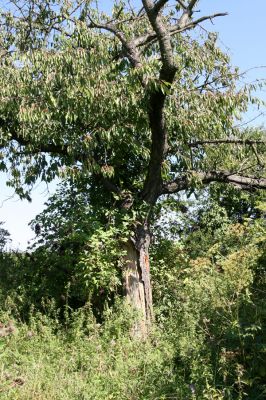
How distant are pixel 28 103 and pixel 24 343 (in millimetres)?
3425

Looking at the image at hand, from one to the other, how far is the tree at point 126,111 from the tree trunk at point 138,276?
0.05 feet

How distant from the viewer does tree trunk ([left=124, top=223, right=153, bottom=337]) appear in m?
8.90

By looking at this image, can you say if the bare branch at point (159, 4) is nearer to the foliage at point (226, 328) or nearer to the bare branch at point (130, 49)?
the bare branch at point (130, 49)

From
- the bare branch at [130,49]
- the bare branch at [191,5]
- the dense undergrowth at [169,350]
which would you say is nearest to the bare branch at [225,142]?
the dense undergrowth at [169,350]

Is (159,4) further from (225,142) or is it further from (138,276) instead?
(138,276)

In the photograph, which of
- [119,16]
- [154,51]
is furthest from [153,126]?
[119,16]

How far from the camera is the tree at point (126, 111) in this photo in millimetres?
8008

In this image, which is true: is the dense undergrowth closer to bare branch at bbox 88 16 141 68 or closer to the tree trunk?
the tree trunk

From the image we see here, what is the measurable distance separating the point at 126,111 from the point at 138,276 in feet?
8.88

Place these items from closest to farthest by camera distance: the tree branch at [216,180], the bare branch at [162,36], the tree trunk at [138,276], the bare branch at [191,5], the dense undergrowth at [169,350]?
the dense undergrowth at [169,350] → the bare branch at [162,36] → the bare branch at [191,5] → the tree trunk at [138,276] → the tree branch at [216,180]

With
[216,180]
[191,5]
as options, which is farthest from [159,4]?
[216,180]

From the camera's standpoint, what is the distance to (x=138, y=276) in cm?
905

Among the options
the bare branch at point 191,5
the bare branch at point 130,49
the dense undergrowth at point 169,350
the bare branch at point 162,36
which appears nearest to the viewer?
the dense undergrowth at point 169,350

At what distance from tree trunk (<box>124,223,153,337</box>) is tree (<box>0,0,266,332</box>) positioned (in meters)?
0.02
